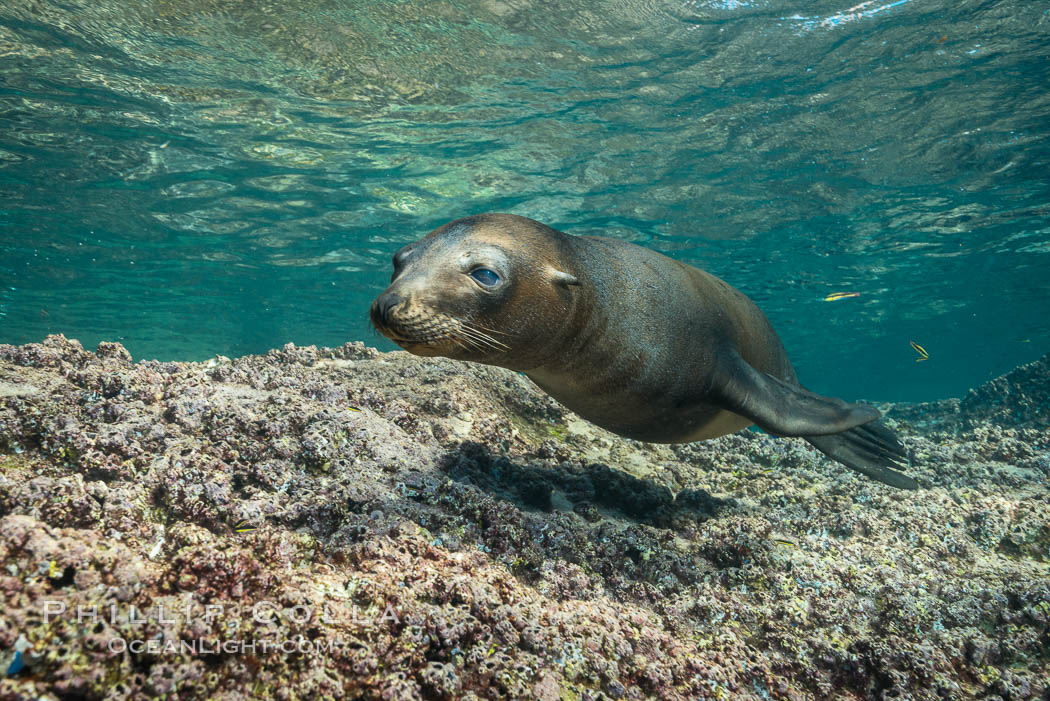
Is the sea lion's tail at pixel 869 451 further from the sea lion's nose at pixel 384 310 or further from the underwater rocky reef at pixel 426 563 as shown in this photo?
the sea lion's nose at pixel 384 310

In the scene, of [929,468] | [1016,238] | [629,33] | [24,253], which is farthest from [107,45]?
[1016,238]

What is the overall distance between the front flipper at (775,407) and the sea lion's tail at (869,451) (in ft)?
2.04

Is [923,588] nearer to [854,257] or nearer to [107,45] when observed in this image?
[107,45]

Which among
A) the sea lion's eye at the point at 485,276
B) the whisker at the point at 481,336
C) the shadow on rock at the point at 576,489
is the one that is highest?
the sea lion's eye at the point at 485,276

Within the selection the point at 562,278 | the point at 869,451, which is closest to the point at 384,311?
the point at 562,278

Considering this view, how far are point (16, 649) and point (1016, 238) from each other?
30.4 meters

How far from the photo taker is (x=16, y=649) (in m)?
1.21

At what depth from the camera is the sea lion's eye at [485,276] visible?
8.75 feet

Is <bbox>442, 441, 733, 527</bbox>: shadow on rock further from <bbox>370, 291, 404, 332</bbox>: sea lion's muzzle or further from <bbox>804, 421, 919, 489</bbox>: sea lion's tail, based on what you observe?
<bbox>370, 291, 404, 332</bbox>: sea lion's muzzle

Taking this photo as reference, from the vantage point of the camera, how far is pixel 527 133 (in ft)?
48.3

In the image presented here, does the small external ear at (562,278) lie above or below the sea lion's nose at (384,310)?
above

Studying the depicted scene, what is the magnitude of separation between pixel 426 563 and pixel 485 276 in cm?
139

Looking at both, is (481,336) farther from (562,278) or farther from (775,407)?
(775,407)

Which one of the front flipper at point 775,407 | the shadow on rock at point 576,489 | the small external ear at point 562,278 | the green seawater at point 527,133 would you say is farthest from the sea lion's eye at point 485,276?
the green seawater at point 527,133
